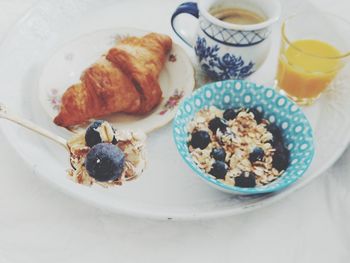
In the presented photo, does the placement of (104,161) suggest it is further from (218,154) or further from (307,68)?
(307,68)

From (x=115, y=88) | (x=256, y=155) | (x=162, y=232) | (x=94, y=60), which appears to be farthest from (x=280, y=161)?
(x=94, y=60)

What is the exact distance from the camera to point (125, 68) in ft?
3.52

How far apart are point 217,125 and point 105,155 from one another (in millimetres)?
348

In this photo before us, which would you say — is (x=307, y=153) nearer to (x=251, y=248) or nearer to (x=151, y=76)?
(x=251, y=248)

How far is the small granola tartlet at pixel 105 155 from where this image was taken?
28.2 inches

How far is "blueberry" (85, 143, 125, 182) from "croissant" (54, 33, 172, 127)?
1.02 ft

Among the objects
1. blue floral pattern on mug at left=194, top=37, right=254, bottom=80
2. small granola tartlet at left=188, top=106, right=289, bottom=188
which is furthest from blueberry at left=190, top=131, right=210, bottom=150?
blue floral pattern on mug at left=194, top=37, right=254, bottom=80

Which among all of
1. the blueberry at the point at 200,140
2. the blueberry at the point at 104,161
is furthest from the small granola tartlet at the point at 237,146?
the blueberry at the point at 104,161

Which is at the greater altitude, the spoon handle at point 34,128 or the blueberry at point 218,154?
the spoon handle at point 34,128

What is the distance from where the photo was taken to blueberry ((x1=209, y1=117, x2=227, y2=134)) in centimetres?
99

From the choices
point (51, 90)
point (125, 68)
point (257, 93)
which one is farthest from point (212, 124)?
point (51, 90)

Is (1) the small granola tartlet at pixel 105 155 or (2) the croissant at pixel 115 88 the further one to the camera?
(2) the croissant at pixel 115 88

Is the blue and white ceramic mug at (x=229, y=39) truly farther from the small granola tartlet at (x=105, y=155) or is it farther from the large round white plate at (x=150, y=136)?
the small granola tartlet at (x=105, y=155)

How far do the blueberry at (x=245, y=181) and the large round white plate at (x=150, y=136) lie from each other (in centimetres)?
3
